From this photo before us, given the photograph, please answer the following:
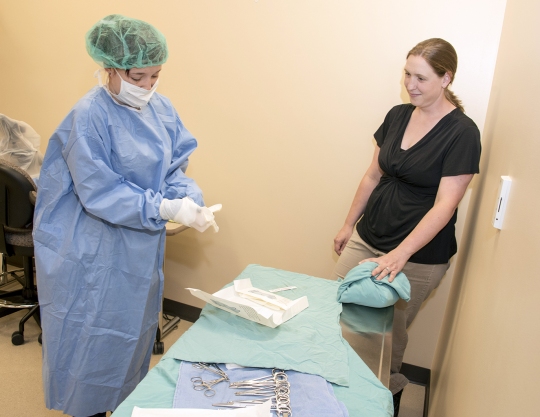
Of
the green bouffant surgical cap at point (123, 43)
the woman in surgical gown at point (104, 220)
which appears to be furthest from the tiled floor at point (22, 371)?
the green bouffant surgical cap at point (123, 43)

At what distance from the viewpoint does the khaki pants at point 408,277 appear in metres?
1.67

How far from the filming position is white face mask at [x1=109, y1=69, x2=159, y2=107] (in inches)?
55.7

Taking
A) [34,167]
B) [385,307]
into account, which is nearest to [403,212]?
[385,307]

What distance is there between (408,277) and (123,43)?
126cm

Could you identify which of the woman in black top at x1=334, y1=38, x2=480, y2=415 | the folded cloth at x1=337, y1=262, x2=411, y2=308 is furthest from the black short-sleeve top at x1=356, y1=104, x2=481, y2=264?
the folded cloth at x1=337, y1=262, x2=411, y2=308

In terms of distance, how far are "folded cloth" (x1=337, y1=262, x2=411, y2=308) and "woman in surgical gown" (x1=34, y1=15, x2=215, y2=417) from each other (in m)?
0.54

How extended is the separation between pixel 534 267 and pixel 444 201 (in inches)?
30.3

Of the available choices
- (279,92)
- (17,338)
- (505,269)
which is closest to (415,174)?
(505,269)

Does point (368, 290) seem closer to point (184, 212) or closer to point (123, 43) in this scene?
point (184, 212)

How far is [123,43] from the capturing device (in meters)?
1.37

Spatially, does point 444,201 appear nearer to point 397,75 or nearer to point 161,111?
point 397,75

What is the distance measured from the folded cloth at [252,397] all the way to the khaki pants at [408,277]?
0.81 meters

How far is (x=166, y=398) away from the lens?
92 cm

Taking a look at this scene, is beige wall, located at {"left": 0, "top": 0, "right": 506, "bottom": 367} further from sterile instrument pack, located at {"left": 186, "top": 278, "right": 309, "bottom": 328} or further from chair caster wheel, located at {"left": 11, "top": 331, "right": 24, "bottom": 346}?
sterile instrument pack, located at {"left": 186, "top": 278, "right": 309, "bottom": 328}
